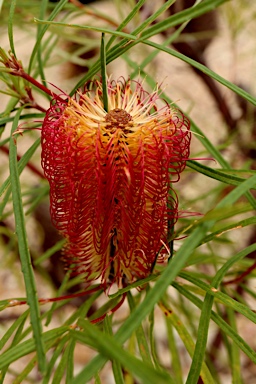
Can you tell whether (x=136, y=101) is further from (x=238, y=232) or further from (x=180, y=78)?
(x=180, y=78)

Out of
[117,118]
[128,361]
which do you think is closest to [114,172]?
[117,118]

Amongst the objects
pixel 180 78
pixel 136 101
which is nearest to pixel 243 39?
pixel 180 78

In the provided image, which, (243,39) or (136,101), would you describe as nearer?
(136,101)

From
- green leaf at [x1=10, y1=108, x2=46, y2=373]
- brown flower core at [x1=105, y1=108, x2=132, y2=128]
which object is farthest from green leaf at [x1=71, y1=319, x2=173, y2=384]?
brown flower core at [x1=105, y1=108, x2=132, y2=128]

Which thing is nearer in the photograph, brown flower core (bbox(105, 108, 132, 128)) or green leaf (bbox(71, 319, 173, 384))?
green leaf (bbox(71, 319, 173, 384))

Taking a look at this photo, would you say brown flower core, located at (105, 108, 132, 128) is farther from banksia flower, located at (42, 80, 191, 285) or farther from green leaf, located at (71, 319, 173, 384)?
green leaf, located at (71, 319, 173, 384)

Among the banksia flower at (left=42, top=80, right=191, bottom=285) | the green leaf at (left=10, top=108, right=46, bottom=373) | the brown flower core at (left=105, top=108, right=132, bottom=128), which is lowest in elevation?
the green leaf at (left=10, top=108, right=46, bottom=373)

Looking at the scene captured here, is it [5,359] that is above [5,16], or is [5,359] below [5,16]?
below

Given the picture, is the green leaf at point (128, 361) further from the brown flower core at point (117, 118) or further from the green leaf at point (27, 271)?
the brown flower core at point (117, 118)
